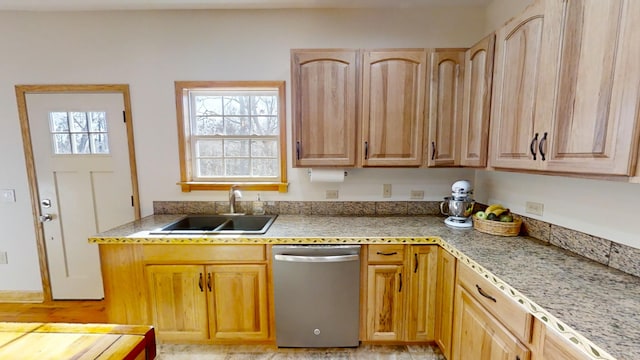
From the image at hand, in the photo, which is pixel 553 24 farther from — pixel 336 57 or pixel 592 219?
pixel 336 57

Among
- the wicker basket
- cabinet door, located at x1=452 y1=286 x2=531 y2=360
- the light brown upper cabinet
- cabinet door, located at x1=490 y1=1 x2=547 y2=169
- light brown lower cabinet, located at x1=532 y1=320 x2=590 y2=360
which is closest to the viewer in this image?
light brown lower cabinet, located at x1=532 y1=320 x2=590 y2=360

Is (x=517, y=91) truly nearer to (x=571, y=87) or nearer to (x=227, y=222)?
(x=571, y=87)

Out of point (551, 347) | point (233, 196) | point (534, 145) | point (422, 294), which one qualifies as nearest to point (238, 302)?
point (233, 196)

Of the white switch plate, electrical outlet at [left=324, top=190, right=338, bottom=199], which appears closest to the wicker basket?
electrical outlet at [left=324, top=190, right=338, bottom=199]

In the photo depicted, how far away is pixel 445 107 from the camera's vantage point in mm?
1996

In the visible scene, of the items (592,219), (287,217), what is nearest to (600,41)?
(592,219)

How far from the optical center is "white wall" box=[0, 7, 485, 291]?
2.26 m

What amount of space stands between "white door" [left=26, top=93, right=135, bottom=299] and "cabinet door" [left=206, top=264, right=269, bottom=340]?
48.3 inches

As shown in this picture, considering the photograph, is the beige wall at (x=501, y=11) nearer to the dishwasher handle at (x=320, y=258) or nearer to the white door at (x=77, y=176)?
the dishwasher handle at (x=320, y=258)

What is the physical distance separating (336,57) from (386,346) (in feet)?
7.09

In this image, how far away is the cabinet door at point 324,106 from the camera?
6.47 ft

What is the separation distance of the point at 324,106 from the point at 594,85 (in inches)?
56.4

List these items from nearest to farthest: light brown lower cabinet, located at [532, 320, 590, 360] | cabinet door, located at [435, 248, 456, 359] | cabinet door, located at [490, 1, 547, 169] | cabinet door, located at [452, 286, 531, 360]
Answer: light brown lower cabinet, located at [532, 320, 590, 360], cabinet door, located at [452, 286, 531, 360], cabinet door, located at [490, 1, 547, 169], cabinet door, located at [435, 248, 456, 359]

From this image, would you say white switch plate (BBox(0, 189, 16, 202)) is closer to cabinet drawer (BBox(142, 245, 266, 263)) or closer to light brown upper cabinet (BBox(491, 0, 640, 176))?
cabinet drawer (BBox(142, 245, 266, 263))
